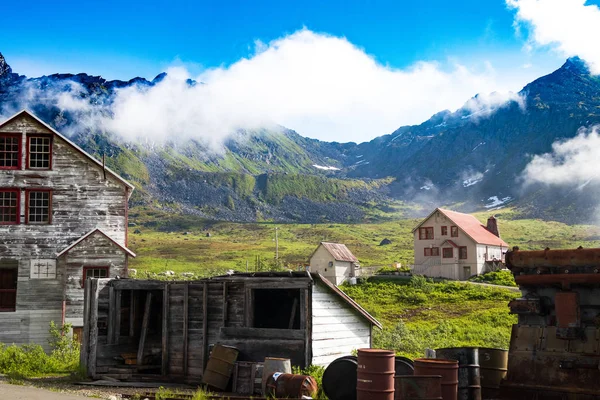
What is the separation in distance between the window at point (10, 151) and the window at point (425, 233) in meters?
47.1

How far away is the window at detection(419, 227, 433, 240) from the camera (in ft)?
219

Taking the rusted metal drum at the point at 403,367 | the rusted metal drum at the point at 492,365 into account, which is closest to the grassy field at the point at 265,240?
the rusted metal drum at the point at 403,367

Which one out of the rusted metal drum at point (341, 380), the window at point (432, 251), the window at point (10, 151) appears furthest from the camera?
the window at point (432, 251)

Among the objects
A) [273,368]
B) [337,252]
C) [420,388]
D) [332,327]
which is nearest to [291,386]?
[273,368]

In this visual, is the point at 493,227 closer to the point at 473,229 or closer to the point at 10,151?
the point at 473,229

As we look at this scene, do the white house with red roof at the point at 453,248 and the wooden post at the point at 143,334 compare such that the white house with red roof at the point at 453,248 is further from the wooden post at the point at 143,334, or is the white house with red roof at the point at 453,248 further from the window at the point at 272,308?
the wooden post at the point at 143,334

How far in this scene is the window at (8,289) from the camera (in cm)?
2738

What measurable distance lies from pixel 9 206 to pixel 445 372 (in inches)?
907

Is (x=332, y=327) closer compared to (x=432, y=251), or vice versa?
(x=332, y=327)

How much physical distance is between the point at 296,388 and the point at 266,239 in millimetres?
124692

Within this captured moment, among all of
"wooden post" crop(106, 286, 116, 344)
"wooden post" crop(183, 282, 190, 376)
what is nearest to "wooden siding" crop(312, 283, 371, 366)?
"wooden post" crop(183, 282, 190, 376)

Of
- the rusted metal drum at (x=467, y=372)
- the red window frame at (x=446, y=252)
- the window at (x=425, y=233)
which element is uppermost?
the window at (x=425, y=233)

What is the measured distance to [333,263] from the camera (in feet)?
211

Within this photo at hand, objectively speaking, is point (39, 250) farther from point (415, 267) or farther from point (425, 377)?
point (415, 267)
